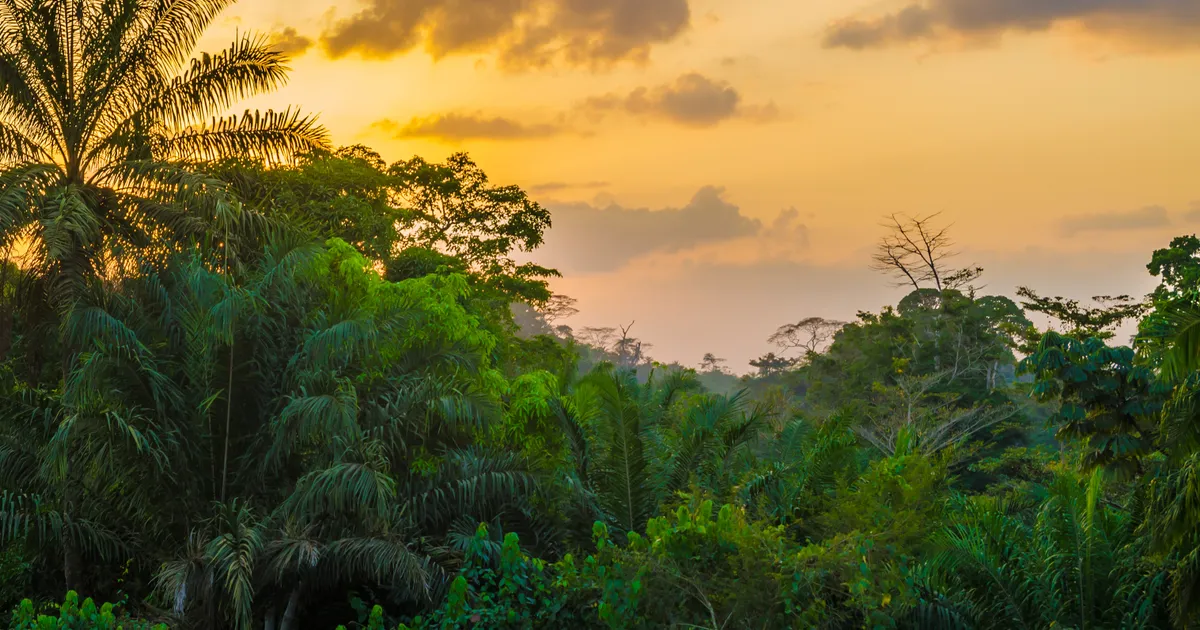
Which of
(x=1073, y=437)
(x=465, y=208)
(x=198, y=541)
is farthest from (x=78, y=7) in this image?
(x=465, y=208)

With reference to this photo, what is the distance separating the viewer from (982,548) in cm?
1255

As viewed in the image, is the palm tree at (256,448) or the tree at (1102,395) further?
the tree at (1102,395)

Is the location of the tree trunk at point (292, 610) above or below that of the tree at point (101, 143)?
below

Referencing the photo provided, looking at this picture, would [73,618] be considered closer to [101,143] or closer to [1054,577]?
[101,143]

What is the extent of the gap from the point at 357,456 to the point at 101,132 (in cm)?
643

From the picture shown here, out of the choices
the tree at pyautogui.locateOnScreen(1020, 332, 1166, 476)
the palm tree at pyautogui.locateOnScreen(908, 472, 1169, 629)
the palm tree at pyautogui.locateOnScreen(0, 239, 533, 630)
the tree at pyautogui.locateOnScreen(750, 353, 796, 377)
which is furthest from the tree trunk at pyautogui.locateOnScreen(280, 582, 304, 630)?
the tree at pyautogui.locateOnScreen(750, 353, 796, 377)

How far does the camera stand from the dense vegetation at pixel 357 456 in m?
10.7

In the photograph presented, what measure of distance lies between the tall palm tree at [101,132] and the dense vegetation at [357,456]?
4cm

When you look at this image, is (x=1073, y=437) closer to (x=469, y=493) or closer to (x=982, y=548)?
(x=982, y=548)

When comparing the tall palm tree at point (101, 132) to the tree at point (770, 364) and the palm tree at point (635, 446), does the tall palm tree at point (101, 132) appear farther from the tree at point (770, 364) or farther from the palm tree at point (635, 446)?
the tree at point (770, 364)

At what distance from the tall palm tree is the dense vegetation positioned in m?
0.04

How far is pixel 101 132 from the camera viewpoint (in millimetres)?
14766

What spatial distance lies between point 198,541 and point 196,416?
1.68 metres

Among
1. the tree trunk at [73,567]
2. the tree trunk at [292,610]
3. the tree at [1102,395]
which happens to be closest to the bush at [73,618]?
the tree trunk at [292,610]
